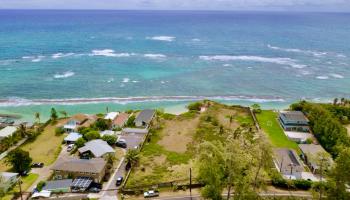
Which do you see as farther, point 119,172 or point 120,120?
point 120,120

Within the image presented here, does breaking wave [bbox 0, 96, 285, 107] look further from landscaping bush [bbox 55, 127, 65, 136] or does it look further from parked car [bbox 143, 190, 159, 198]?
parked car [bbox 143, 190, 159, 198]

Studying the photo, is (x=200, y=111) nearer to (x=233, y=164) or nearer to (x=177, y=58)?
(x=233, y=164)

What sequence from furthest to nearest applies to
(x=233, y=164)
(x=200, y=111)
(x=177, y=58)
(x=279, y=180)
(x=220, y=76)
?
(x=177, y=58) → (x=220, y=76) → (x=200, y=111) → (x=279, y=180) → (x=233, y=164)

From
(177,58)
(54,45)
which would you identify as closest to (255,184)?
(177,58)

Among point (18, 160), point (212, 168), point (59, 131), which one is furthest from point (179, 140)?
point (18, 160)

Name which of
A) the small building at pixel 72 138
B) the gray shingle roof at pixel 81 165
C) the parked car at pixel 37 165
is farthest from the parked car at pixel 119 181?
the small building at pixel 72 138

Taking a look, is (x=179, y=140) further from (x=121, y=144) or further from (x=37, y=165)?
(x=37, y=165)
